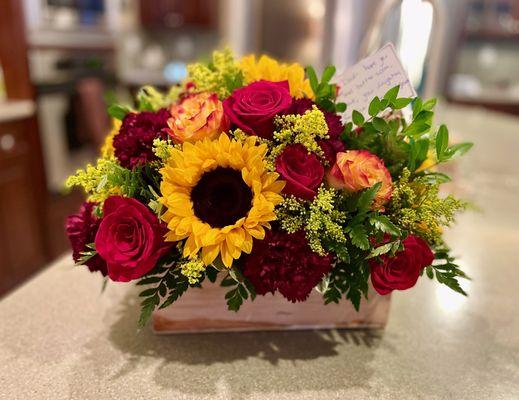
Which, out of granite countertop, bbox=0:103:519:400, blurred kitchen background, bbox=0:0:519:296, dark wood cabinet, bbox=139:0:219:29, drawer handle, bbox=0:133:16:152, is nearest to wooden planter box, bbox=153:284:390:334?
granite countertop, bbox=0:103:519:400

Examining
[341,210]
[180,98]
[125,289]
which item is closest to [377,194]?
[341,210]

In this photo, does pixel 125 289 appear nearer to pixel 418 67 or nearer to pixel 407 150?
pixel 407 150

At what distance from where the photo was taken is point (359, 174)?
472 millimetres

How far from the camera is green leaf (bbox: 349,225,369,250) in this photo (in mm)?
457

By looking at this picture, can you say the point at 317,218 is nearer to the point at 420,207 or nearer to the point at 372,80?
the point at 420,207

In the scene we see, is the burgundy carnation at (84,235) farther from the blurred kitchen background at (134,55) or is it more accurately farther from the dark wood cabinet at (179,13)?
the dark wood cabinet at (179,13)

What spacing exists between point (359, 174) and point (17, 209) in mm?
2126

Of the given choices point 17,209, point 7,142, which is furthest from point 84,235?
point 17,209

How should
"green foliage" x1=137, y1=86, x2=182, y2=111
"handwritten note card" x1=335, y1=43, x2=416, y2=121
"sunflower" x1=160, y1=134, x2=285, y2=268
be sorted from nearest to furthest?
"sunflower" x1=160, y1=134, x2=285, y2=268 < "handwritten note card" x1=335, y1=43, x2=416, y2=121 < "green foliage" x1=137, y1=86, x2=182, y2=111

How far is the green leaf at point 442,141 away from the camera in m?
0.52

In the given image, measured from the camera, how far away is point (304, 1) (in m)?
3.02

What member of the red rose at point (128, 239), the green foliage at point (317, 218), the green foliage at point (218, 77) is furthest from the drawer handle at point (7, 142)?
the green foliage at point (317, 218)

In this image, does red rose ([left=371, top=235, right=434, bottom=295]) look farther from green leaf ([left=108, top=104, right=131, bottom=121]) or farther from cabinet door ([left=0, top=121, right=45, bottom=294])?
cabinet door ([left=0, top=121, right=45, bottom=294])

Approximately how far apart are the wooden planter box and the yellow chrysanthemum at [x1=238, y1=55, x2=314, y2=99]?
284 millimetres
